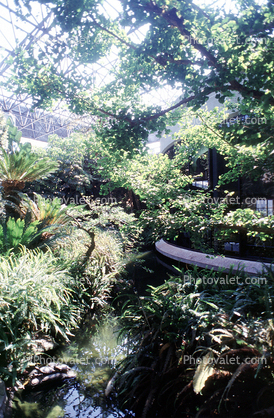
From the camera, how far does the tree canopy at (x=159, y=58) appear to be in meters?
2.17

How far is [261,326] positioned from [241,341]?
266 millimetres

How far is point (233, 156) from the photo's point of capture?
3.90 m

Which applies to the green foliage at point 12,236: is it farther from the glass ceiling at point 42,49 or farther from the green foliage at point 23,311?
the glass ceiling at point 42,49

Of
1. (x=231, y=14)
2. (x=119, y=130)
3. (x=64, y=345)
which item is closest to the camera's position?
(x=231, y=14)

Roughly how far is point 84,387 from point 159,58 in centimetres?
382

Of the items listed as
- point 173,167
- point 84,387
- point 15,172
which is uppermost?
point 15,172

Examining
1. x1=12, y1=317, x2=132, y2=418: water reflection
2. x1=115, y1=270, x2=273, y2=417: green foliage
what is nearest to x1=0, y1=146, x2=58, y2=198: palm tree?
x1=12, y1=317, x2=132, y2=418: water reflection

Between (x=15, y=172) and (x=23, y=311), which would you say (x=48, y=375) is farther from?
(x=15, y=172)

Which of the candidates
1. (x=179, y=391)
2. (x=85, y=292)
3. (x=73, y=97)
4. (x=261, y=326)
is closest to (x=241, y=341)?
(x=261, y=326)

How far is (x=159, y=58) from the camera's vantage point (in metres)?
2.63

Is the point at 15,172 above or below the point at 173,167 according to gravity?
above

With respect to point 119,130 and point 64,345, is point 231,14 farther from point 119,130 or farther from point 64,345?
point 64,345

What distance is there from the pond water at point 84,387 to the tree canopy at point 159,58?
9.08 ft

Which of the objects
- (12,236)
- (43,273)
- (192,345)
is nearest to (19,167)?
(12,236)
